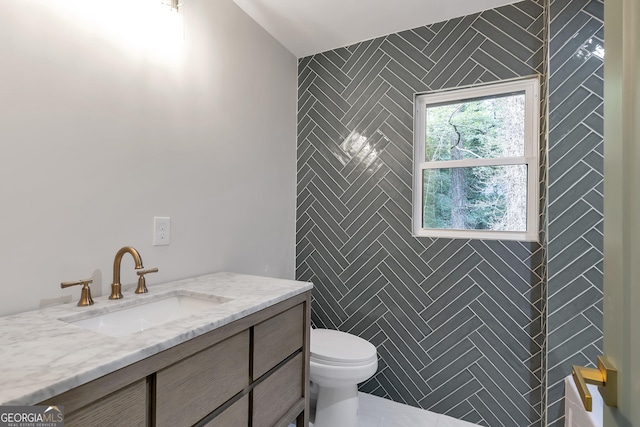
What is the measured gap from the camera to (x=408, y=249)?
7.09 feet

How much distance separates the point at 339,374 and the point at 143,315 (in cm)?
102

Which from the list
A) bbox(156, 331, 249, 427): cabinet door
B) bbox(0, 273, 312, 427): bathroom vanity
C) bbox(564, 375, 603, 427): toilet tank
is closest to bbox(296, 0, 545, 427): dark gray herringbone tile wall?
bbox(564, 375, 603, 427): toilet tank

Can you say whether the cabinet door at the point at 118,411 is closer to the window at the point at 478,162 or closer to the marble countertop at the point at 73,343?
the marble countertop at the point at 73,343

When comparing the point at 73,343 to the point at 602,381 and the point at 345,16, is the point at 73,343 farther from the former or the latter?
the point at 345,16

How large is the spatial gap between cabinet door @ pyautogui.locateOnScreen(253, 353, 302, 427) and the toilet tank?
3.23ft

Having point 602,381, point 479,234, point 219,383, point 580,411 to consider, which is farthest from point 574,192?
point 219,383

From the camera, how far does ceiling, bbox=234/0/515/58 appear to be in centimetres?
190

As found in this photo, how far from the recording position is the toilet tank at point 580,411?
0.86m

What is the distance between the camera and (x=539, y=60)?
1.84m

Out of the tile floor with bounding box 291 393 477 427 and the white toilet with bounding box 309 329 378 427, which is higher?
the white toilet with bounding box 309 329 378 427

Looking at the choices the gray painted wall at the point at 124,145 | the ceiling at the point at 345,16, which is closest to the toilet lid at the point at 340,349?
the gray painted wall at the point at 124,145

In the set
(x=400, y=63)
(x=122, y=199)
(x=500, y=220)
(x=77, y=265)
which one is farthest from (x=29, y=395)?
(x=400, y=63)

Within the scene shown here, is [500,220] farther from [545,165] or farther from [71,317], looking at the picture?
[71,317]

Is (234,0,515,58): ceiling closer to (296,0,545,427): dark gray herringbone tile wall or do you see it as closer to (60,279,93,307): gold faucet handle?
(296,0,545,427): dark gray herringbone tile wall
